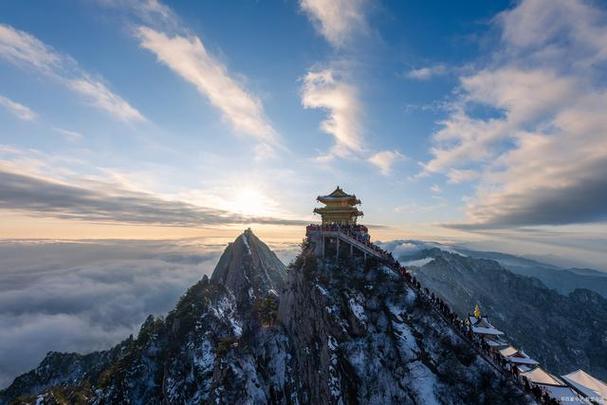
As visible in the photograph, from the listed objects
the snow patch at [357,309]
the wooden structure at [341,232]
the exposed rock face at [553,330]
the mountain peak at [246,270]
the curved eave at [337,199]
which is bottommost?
the exposed rock face at [553,330]

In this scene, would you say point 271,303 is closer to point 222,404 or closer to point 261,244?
point 222,404

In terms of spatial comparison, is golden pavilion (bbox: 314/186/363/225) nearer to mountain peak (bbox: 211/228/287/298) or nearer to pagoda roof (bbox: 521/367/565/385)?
pagoda roof (bbox: 521/367/565/385)

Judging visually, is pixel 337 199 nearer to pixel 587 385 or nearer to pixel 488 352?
pixel 488 352

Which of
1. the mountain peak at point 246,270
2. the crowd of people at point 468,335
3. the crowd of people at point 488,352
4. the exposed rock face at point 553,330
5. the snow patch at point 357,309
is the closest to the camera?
the crowd of people at point 488,352

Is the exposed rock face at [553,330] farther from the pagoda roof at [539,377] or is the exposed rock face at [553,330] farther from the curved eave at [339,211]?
the pagoda roof at [539,377]

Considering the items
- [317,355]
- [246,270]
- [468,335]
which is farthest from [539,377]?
[246,270]

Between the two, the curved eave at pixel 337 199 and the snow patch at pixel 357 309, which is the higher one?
the curved eave at pixel 337 199

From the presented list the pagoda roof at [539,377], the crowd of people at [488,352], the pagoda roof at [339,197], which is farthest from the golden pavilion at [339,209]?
the pagoda roof at [539,377]

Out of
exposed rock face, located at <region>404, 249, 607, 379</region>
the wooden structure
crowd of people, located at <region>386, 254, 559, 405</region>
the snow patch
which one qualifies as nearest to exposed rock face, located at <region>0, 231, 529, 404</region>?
the snow patch
